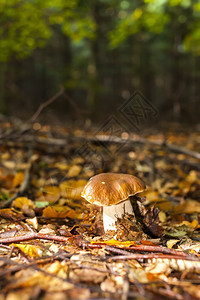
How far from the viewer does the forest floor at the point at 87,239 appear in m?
1.06

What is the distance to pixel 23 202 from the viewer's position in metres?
2.21

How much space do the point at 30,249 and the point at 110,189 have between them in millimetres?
549

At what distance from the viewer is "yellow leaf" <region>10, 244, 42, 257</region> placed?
1.35 metres

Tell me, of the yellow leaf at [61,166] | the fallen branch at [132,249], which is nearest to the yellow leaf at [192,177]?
the yellow leaf at [61,166]

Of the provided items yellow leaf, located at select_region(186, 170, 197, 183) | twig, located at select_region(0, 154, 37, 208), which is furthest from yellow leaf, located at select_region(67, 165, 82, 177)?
yellow leaf, located at select_region(186, 170, 197, 183)

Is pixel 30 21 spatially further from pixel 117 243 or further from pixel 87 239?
pixel 117 243

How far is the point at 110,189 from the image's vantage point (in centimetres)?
146

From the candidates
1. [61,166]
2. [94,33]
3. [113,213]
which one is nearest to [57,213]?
[113,213]

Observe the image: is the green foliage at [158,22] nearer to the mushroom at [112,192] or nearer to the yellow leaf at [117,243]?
the mushroom at [112,192]

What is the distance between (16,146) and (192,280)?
10.5 ft

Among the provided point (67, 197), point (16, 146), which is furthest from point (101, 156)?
point (16, 146)

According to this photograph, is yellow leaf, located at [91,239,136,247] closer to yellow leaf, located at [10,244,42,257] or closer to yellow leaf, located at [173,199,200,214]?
yellow leaf, located at [10,244,42,257]

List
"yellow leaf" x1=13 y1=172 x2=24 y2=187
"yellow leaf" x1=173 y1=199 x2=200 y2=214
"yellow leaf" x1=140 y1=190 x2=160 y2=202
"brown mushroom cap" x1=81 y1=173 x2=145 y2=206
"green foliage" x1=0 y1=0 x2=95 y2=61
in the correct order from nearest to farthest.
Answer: "brown mushroom cap" x1=81 y1=173 x2=145 y2=206
"yellow leaf" x1=173 y1=199 x2=200 y2=214
"yellow leaf" x1=140 y1=190 x2=160 y2=202
"yellow leaf" x1=13 y1=172 x2=24 y2=187
"green foliage" x1=0 y1=0 x2=95 y2=61

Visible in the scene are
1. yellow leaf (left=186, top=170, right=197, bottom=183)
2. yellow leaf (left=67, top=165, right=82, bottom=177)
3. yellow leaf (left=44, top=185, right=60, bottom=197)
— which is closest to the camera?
yellow leaf (left=44, top=185, right=60, bottom=197)
